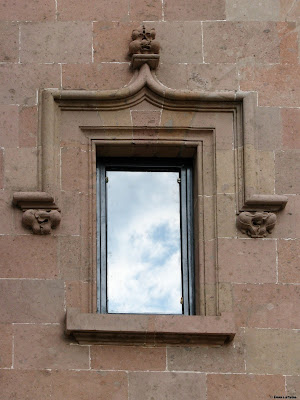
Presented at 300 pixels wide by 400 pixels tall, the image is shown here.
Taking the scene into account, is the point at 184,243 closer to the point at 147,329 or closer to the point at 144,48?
the point at 147,329

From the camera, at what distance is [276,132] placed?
63.3 ft

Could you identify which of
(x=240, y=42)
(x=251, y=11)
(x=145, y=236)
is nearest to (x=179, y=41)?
(x=240, y=42)

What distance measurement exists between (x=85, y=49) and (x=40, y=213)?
1954 millimetres

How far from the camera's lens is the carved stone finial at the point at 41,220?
61.6 ft

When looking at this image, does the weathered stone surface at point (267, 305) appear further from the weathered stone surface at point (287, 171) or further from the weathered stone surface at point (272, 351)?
the weathered stone surface at point (287, 171)

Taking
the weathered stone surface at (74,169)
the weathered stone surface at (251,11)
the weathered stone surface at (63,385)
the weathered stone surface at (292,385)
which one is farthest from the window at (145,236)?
the weathered stone surface at (251,11)

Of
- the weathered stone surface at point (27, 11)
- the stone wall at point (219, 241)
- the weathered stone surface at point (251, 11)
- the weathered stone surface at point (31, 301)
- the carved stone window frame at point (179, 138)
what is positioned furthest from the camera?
the weathered stone surface at point (251, 11)

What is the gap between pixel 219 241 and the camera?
18.9 m

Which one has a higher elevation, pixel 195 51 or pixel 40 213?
pixel 195 51

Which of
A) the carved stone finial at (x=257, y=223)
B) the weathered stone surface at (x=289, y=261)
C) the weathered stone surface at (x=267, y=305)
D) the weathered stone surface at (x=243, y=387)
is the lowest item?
the weathered stone surface at (x=243, y=387)

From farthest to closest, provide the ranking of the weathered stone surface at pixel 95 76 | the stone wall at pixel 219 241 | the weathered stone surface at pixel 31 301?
the weathered stone surface at pixel 95 76
the weathered stone surface at pixel 31 301
the stone wall at pixel 219 241

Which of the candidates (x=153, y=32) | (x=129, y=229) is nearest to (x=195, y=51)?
(x=153, y=32)

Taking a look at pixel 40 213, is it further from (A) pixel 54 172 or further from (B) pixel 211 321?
(B) pixel 211 321

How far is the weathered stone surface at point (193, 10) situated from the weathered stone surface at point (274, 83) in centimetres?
73
